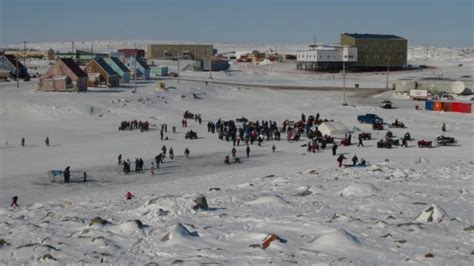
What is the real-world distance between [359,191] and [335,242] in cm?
702

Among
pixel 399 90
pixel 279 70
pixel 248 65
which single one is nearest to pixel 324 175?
pixel 399 90

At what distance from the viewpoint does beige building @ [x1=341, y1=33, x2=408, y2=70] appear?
124875 millimetres

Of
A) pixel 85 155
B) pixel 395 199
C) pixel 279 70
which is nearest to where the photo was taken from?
pixel 395 199

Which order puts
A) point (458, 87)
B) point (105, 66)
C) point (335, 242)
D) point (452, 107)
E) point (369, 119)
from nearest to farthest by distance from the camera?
point (335, 242)
point (369, 119)
point (452, 107)
point (105, 66)
point (458, 87)

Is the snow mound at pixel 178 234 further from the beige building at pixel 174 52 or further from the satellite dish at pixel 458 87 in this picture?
the beige building at pixel 174 52

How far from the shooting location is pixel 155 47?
160875 millimetres

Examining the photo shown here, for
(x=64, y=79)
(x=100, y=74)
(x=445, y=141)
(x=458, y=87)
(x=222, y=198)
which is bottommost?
(x=445, y=141)

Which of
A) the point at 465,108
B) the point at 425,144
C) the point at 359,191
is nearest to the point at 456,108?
the point at 465,108

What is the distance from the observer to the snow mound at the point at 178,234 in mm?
15989

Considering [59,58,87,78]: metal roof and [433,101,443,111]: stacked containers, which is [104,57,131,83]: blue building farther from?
[433,101,443,111]: stacked containers

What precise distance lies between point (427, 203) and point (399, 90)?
58.1m

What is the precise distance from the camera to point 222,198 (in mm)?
22281

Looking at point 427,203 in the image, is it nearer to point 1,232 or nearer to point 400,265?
point 400,265

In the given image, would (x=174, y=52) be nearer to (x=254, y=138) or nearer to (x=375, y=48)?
(x=375, y=48)
